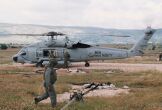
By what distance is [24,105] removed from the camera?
16844 millimetres

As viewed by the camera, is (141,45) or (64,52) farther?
(141,45)

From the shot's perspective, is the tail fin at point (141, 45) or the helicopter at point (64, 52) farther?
the tail fin at point (141, 45)

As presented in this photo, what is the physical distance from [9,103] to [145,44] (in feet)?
123

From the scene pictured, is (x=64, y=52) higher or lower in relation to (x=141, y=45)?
lower

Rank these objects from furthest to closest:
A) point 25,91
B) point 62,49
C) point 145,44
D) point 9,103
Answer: point 145,44, point 62,49, point 25,91, point 9,103

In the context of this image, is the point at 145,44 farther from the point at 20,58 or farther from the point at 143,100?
the point at 143,100

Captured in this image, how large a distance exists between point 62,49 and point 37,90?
2334 cm

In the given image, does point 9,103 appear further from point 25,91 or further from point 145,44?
point 145,44

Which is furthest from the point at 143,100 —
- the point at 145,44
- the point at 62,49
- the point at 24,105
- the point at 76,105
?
the point at 145,44

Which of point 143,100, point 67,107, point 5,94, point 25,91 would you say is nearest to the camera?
point 67,107

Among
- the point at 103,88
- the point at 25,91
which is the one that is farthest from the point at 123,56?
the point at 25,91

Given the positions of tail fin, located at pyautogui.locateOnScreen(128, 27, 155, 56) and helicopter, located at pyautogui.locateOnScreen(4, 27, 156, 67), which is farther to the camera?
tail fin, located at pyautogui.locateOnScreen(128, 27, 155, 56)

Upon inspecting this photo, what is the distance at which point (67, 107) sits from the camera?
645 inches

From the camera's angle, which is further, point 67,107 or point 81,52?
point 81,52
